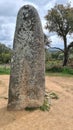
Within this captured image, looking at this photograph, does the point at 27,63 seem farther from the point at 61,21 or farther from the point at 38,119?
the point at 61,21

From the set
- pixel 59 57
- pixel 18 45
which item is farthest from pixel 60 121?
pixel 59 57

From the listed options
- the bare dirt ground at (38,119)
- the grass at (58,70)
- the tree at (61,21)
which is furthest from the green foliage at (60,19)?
the bare dirt ground at (38,119)

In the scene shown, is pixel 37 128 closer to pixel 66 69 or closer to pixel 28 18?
pixel 28 18

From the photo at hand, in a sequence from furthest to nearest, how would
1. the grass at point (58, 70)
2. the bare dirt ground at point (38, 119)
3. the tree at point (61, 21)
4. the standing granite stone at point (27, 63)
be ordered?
1. the tree at point (61, 21)
2. the grass at point (58, 70)
3. the standing granite stone at point (27, 63)
4. the bare dirt ground at point (38, 119)

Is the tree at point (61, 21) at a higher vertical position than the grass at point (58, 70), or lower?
higher

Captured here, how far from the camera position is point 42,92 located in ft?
34.7

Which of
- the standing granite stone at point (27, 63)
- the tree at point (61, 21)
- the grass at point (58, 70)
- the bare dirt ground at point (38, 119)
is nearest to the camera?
the bare dirt ground at point (38, 119)

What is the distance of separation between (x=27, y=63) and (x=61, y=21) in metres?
22.3

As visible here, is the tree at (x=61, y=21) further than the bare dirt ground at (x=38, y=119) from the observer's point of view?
Yes

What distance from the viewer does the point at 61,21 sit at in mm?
32188

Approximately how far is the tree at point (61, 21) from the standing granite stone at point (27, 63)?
70.1ft

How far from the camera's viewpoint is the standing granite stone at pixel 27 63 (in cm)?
1027

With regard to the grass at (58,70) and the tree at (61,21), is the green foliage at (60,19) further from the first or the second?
the grass at (58,70)

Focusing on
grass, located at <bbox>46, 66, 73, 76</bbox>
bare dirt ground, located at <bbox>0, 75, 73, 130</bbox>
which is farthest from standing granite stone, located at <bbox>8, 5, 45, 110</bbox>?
grass, located at <bbox>46, 66, 73, 76</bbox>
